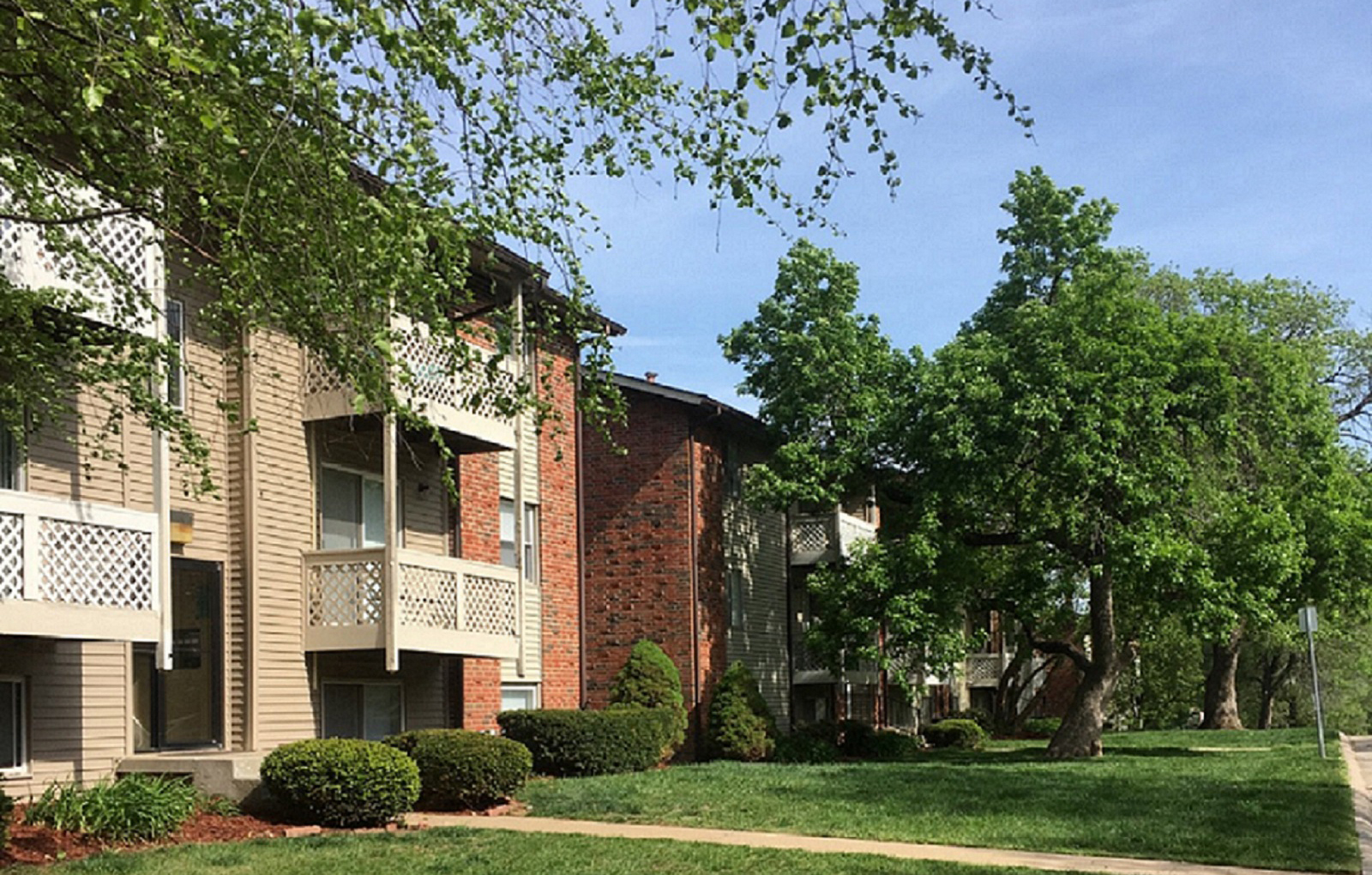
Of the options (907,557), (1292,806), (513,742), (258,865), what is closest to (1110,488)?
(907,557)

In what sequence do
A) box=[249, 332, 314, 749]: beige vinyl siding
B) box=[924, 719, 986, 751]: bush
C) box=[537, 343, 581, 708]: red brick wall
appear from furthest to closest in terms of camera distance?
box=[924, 719, 986, 751]: bush, box=[537, 343, 581, 708]: red brick wall, box=[249, 332, 314, 749]: beige vinyl siding

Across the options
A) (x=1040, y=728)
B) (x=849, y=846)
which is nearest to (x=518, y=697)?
(x=849, y=846)

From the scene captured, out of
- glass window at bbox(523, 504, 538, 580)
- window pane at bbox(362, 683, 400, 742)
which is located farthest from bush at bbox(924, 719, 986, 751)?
window pane at bbox(362, 683, 400, 742)

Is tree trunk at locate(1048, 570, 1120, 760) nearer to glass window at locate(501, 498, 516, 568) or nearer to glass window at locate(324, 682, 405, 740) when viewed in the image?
glass window at locate(501, 498, 516, 568)

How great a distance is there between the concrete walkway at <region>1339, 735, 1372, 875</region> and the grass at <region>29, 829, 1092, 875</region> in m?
4.55

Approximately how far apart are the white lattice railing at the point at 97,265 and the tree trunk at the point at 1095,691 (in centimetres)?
2235

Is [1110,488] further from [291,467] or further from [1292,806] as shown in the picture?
[291,467]

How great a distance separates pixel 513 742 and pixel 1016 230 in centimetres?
2178

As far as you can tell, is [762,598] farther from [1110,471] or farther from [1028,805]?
[1028,805]

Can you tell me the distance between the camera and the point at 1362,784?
912 inches

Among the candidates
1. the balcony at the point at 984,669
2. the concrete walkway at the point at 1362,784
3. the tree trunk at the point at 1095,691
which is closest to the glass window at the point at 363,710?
the concrete walkway at the point at 1362,784

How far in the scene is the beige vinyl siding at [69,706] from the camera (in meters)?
15.1

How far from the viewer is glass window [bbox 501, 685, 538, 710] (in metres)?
24.8

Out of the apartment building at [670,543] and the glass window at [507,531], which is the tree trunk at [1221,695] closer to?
the apartment building at [670,543]
